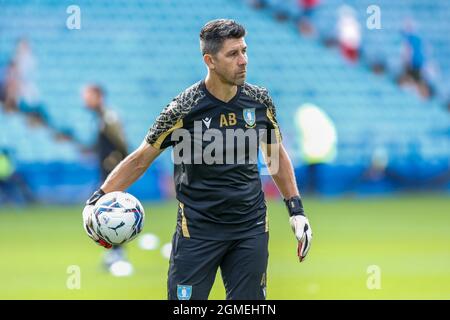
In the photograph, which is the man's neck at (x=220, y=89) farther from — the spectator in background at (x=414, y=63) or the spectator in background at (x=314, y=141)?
the spectator in background at (x=414, y=63)

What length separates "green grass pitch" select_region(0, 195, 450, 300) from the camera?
10.6m

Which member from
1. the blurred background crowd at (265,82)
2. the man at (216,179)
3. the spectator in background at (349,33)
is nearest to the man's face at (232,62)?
the man at (216,179)

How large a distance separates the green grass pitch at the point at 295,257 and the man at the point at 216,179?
11.2 ft

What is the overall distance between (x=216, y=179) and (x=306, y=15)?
68.8 ft

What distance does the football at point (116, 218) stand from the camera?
6629mm

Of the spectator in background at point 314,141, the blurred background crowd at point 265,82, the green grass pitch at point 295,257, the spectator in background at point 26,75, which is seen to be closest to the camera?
the green grass pitch at point 295,257

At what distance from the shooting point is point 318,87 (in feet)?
85.5

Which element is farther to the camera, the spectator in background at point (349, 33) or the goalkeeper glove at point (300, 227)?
the spectator in background at point (349, 33)

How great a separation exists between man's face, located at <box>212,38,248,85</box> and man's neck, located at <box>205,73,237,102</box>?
5cm

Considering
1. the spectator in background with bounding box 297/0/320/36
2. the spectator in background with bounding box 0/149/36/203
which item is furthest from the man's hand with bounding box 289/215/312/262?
the spectator in background with bounding box 297/0/320/36

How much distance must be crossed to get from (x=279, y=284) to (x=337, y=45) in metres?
16.6

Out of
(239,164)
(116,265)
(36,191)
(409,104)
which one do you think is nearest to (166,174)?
(36,191)

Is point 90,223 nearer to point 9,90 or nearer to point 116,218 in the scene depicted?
point 116,218

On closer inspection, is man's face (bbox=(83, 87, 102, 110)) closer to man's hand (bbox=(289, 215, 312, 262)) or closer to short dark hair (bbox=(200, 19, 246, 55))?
short dark hair (bbox=(200, 19, 246, 55))
